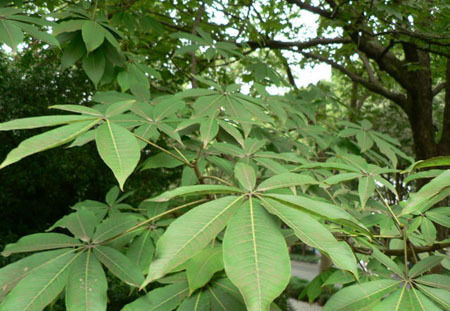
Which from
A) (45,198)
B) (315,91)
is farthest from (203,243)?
(45,198)

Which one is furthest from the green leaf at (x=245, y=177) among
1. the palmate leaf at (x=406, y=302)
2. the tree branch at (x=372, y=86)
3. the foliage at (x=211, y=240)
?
the tree branch at (x=372, y=86)

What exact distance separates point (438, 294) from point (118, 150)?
2.26 feet

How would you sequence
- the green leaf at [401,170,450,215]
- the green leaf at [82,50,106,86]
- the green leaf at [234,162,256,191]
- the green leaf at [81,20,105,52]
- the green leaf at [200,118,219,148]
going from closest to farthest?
1. the green leaf at [401,170,450,215]
2. the green leaf at [234,162,256,191]
3. the green leaf at [200,118,219,148]
4. the green leaf at [81,20,105,52]
5. the green leaf at [82,50,106,86]

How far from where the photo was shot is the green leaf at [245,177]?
2.39ft

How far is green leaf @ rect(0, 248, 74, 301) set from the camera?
81 centimetres

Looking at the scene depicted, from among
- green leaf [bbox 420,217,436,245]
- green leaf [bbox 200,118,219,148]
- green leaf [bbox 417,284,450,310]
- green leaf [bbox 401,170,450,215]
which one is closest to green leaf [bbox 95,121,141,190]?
green leaf [bbox 200,118,219,148]

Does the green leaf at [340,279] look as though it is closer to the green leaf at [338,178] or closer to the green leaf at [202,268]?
the green leaf at [338,178]

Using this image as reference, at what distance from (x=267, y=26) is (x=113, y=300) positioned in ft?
14.2

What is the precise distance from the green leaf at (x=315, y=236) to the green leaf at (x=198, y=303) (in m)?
0.29

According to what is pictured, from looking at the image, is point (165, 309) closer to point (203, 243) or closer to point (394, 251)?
point (203, 243)

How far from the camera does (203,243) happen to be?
587 millimetres

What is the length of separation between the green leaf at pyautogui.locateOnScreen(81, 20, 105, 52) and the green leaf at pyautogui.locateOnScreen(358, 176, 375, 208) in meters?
1.14

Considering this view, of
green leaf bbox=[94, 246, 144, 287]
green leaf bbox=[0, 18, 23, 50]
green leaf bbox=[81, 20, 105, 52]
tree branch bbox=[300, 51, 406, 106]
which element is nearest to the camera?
green leaf bbox=[94, 246, 144, 287]

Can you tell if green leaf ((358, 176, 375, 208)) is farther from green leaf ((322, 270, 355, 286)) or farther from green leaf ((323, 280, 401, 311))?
green leaf ((323, 280, 401, 311))
